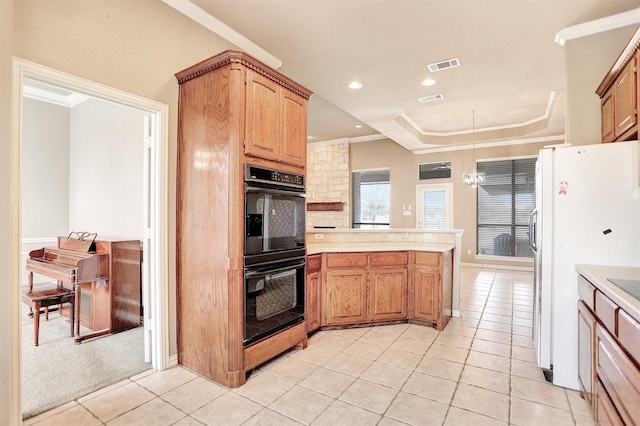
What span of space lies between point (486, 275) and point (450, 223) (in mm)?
1585

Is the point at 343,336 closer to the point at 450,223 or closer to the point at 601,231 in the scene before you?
the point at 601,231

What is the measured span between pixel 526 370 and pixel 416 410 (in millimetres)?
1172

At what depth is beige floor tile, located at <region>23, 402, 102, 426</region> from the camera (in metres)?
1.89

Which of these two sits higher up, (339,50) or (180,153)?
(339,50)

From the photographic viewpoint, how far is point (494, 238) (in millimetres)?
7414

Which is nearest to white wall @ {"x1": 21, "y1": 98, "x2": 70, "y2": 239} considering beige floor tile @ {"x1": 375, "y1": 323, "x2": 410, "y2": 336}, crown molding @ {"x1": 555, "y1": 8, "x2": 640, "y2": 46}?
beige floor tile @ {"x1": 375, "y1": 323, "x2": 410, "y2": 336}

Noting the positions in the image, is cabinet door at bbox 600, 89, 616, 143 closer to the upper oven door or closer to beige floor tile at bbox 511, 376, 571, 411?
beige floor tile at bbox 511, 376, 571, 411

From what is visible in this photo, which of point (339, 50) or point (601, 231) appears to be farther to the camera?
point (339, 50)

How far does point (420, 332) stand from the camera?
3.38 metres

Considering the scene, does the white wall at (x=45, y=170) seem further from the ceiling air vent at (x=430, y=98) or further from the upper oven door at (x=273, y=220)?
the ceiling air vent at (x=430, y=98)

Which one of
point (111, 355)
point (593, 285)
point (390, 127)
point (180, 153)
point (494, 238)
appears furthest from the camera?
point (494, 238)

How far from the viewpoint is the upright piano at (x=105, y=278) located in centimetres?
330

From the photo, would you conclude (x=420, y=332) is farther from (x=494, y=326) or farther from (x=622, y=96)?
(x=622, y=96)

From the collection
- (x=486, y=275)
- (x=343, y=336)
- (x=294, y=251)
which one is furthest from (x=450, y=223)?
(x=294, y=251)
